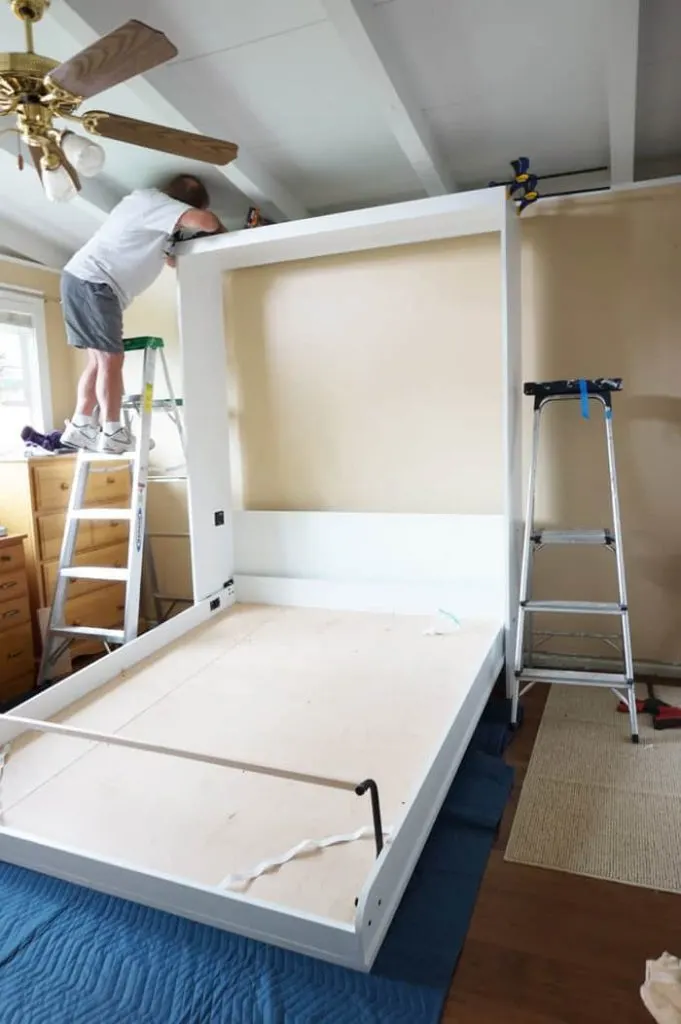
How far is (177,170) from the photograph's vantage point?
123 inches

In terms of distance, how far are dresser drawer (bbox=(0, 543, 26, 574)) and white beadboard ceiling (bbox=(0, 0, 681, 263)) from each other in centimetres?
163

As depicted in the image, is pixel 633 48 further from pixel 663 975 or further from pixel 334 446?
pixel 663 975

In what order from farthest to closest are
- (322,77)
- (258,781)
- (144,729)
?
1. (322,77)
2. (144,729)
3. (258,781)

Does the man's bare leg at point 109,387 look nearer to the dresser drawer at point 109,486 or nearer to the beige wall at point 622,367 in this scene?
the dresser drawer at point 109,486

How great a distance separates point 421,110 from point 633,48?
0.79 meters

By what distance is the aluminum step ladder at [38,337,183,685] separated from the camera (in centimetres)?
308

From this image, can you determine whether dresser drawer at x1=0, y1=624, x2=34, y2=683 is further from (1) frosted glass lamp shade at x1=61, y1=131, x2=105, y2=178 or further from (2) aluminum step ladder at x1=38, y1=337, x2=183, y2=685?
(1) frosted glass lamp shade at x1=61, y1=131, x2=105, y2=178

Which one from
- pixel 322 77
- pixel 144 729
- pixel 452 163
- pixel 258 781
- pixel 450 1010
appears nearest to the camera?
pixel 450 1010

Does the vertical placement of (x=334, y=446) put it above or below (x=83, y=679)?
above

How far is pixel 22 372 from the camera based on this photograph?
3.85 meters

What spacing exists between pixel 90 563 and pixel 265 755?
1955 millimetres

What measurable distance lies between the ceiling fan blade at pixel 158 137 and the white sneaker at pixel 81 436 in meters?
1.51

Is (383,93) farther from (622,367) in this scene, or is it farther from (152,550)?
(152,550)

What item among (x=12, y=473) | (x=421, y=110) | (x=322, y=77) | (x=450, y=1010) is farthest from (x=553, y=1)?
(x=12, y=473)
